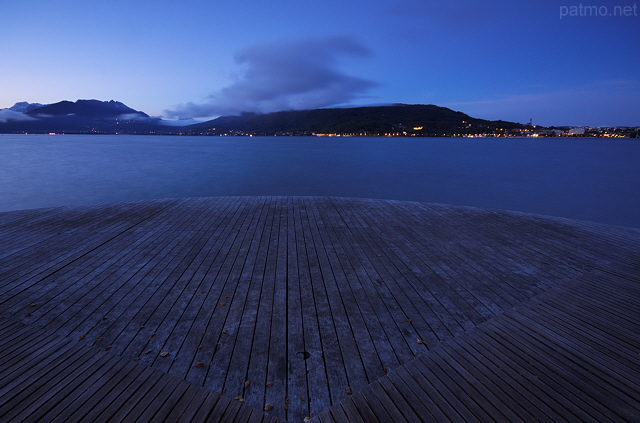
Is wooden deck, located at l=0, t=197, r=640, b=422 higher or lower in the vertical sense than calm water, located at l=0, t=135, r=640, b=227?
higher

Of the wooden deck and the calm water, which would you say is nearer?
the wooden deck

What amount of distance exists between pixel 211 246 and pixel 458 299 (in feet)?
15.0

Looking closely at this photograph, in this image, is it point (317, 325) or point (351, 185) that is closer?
point (317, 325)

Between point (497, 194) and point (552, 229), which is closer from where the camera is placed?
point (552, 229)

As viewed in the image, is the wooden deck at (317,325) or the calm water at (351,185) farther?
the calm water at (351,185)

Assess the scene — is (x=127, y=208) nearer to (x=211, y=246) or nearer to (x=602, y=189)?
(x=211, y=246)

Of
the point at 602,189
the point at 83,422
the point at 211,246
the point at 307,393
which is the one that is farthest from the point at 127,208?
the point at 602,189

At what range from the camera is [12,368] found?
2953 millimetres

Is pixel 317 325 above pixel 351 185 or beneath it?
above

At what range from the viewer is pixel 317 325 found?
12.5 feet

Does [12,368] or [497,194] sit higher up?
[12,368]

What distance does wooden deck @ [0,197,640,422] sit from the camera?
268cm

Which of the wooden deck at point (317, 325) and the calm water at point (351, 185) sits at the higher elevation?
the wooden deck at point (317, 325)

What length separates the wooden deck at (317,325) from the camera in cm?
268
